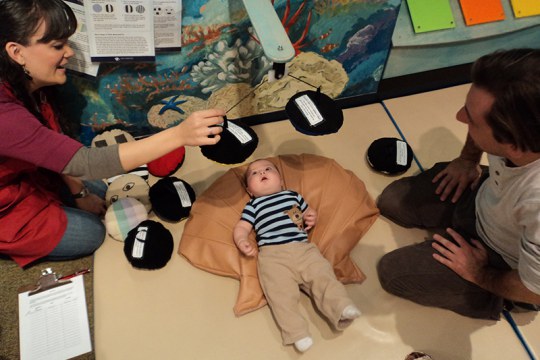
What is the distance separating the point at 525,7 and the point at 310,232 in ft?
4.39

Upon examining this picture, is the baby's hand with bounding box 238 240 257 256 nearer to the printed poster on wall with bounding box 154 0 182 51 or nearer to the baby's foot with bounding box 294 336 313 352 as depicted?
the baby's foot with bounding box 294 336 313 352

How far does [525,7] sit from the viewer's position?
1.77 meters

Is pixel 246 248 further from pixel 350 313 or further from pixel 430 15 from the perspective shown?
pixel 430 15

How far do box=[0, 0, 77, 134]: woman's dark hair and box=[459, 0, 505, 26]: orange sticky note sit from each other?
4.85 ft

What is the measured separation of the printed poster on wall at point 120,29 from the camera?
4.10 ft

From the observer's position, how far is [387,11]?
156 cm

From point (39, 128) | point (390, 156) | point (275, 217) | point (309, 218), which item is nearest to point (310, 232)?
point (309, 218)

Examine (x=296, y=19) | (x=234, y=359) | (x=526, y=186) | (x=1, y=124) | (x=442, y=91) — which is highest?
(x=296, y=19)

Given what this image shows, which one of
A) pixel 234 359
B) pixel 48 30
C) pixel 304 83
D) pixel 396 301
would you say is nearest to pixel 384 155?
pixel 304 83

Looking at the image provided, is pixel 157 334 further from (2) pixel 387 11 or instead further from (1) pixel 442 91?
(1) pixel 442 91

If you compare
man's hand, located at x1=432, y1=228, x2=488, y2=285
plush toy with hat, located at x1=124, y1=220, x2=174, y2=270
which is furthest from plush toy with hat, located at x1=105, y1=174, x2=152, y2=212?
man's hand, located at x1=432, y1=228, x2=488, y2=285

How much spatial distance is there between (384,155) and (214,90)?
0.72 metres

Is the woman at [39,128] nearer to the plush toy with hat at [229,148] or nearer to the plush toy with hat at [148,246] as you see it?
the plush toy with hat at [229,148]

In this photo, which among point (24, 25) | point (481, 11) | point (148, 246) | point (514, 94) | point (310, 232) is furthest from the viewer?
point (481, 11)
